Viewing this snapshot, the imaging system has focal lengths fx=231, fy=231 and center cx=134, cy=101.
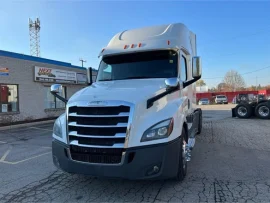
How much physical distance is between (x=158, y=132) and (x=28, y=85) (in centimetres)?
1475

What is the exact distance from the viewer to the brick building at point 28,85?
567 inches

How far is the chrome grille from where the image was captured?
352 cm

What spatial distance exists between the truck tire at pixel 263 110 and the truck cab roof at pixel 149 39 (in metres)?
13.5

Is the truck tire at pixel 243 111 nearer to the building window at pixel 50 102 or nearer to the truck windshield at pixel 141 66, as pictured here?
the building window at pixel 50 102

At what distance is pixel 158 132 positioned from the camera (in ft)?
11.5

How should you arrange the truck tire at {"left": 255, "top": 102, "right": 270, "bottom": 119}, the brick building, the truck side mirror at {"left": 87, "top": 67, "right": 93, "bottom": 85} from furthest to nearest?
the truck tire at {"left": 255, "top": 102, "right": 270, "bottom": 119} < the brick building < the truck side mirror at {"left": 87, "top": 67, "right": 93, "bottom": 85}

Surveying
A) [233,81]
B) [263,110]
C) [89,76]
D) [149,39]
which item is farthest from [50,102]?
[233,81]

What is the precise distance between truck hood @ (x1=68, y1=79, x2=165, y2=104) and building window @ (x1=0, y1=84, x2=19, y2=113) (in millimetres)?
12263

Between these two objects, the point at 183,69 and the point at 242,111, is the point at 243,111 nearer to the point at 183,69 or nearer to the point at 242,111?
the point at 242,111

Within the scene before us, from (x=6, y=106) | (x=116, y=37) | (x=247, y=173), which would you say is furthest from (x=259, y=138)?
(x=6, y=106)

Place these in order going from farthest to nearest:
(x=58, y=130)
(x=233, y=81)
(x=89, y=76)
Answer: (x=233, y=81)
(x=89, y=76)
(x=58, y=130)

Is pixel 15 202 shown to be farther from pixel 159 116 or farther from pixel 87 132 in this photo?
pixel 159 116

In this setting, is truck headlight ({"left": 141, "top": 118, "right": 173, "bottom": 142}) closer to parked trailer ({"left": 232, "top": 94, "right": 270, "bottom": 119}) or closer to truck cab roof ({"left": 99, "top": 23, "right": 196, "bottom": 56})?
truck cab roof ({"left": 99, "top": 23, "right": 196, "bottom": 56})

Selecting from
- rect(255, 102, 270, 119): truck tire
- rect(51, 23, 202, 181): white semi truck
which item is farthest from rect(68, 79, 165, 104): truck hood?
rect(255, 102, 270, 119): truck tire
